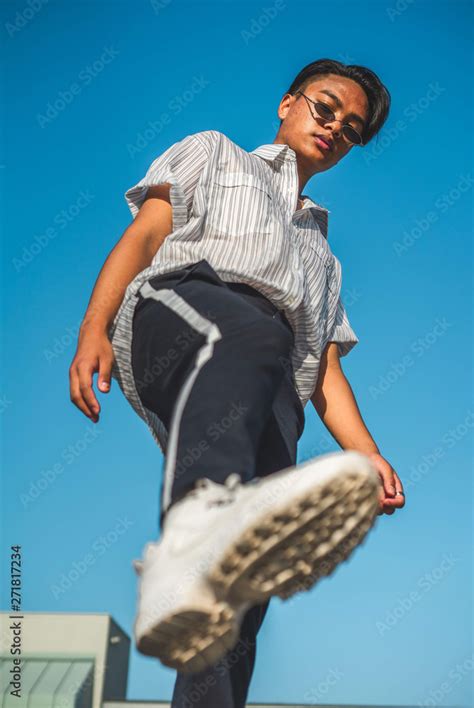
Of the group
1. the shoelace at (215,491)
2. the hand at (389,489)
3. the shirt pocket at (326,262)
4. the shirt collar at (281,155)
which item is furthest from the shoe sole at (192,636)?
the shirt collar at (281,155)

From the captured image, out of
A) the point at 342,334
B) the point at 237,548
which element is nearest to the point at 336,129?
the point at 342,334

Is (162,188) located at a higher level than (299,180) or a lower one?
lower

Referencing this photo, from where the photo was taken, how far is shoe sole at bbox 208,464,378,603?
1.16 metres

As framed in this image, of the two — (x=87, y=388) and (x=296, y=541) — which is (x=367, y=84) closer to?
(x=87, y=388)

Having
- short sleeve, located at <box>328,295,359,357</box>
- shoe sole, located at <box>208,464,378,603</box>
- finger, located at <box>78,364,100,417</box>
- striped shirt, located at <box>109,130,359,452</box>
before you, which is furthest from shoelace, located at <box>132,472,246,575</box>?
short sleeve, located at <box>328,295,359,357</box>

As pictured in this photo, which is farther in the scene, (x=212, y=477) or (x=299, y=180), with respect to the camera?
(x=299, y=180)

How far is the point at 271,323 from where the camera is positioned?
158 centimetres

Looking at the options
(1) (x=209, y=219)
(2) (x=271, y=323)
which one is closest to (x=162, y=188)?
(1) (x=209, y=219)

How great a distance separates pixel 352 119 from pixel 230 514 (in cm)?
186

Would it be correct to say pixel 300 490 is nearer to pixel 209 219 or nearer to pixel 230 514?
pixel 230 514

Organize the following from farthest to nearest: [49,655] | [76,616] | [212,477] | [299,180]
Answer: [76,616], [49,655], [299,180], [212,477]

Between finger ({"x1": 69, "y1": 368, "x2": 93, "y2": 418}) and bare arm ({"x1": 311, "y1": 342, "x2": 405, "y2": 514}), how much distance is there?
3.16 feet

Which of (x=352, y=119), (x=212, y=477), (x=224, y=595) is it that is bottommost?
(x=224, y=595)

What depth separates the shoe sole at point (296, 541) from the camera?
1.16 meters
